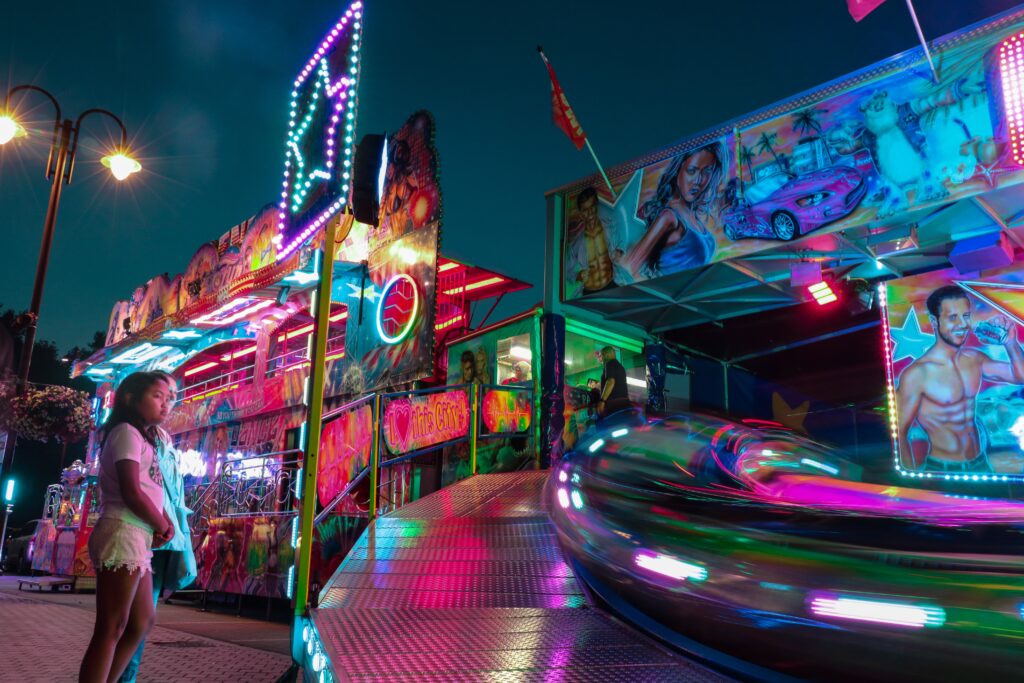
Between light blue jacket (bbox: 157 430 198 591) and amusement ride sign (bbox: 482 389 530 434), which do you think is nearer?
light blue jacket (bbox: 157 430 198 591)

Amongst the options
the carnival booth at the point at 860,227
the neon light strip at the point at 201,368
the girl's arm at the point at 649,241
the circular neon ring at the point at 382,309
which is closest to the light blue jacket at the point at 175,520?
the carnival booth at the point at 860,227

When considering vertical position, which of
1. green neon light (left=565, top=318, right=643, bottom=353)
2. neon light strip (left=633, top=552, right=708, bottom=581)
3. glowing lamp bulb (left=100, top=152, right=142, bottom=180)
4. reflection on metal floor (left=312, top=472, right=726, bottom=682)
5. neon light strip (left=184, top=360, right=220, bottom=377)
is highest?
glowing lamp bulb (left=100, top=152, right=142, bottom=180)

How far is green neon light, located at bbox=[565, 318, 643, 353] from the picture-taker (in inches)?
502

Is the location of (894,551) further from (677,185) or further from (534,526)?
(677,185)

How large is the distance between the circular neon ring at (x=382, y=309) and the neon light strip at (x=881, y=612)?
40.2ft

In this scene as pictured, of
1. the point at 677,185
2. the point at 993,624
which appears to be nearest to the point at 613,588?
the point at 993,624

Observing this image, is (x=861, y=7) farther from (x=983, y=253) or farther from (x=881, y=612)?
(x=881, y=612)

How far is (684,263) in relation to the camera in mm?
10469

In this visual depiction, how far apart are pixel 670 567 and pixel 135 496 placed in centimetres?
269

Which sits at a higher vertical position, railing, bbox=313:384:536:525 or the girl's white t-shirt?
railing, bbox=313:384:536:525

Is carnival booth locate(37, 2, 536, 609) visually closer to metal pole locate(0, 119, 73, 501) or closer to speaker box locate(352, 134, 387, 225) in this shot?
speaker box locate(352, 134, 387, 225)

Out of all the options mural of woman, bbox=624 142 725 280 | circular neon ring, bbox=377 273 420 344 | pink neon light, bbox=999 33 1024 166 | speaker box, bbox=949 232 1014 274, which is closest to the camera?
pink neon light, bbox=999 33 1024 166

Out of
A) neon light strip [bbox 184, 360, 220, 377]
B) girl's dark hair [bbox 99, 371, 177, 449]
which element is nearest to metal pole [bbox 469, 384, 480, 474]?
girl's dark hair [bbox 99, 371, 177, 449]

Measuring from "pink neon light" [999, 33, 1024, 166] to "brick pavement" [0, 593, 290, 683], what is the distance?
9089 millimetres
